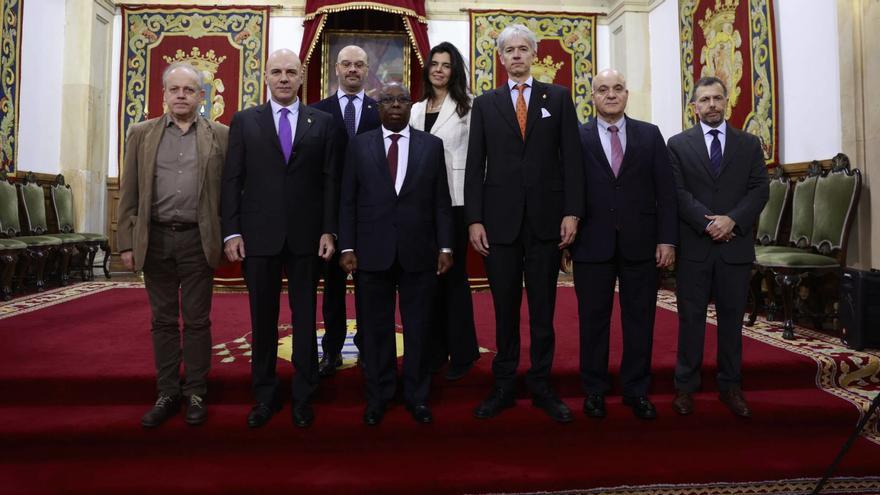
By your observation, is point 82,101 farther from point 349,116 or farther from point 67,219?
point 349,116

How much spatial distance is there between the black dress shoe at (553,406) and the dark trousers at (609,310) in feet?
0.51

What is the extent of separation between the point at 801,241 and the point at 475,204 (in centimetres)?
329

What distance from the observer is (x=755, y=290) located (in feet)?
14.1

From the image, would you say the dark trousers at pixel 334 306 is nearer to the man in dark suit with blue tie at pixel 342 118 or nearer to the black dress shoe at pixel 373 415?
the man in dark suit with blue tie at pixel 342 118

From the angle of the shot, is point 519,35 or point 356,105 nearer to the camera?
point 519,35

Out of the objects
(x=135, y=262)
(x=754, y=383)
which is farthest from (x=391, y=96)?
(x=754, y=383)

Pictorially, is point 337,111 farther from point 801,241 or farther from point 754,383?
point 801,241

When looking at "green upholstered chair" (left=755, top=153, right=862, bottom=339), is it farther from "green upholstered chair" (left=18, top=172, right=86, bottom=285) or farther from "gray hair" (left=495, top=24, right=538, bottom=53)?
"green upholstered chair" (left=18, top=172, right=86, bottom=285)

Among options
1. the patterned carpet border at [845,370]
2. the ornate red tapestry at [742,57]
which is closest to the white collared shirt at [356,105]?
the patterned carpet border at [845,370]

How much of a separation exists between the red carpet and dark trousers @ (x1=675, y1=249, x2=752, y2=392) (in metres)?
0.17

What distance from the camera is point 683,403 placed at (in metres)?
2.52

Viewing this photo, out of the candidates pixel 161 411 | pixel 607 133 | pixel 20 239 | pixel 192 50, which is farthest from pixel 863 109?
pixel 192 50

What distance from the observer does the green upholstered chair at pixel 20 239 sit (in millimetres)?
5410

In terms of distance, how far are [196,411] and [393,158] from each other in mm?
1327
